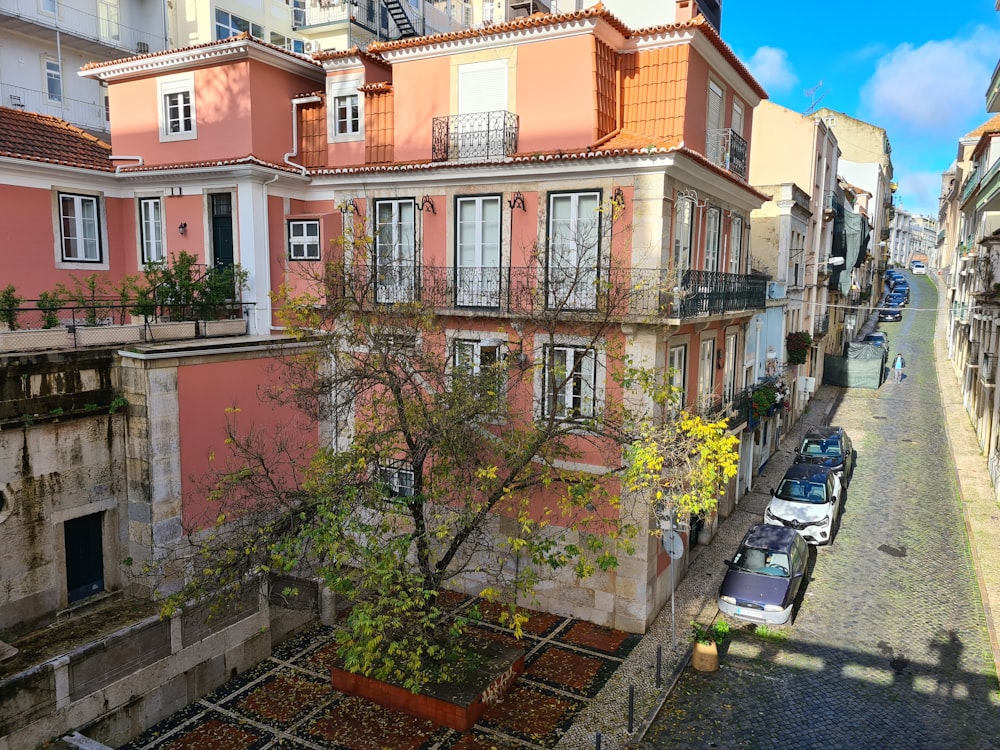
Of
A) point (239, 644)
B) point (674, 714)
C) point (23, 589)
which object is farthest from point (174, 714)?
point (674, 714)

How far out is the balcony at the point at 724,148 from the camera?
17391mm

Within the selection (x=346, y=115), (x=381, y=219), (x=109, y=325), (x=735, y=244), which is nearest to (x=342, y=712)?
(x=109, y=325)

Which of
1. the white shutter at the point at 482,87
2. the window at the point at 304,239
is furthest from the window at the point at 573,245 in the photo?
the window at the point at 304,239

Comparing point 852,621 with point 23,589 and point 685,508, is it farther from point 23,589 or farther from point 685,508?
point 23,589

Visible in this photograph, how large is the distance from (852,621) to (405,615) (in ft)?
35.3

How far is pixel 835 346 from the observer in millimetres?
47562

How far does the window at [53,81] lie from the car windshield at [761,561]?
3235cm

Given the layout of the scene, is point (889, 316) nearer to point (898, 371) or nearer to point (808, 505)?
point (898, 371)

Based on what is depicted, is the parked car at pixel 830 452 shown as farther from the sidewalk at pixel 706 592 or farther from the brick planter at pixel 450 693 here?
the brick planter at pixel 450 693

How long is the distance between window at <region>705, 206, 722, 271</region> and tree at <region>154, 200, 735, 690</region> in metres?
3.93

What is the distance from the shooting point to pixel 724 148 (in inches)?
701

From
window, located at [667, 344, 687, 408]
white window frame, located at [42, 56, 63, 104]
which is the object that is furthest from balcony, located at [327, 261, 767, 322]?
white window frame, located at [42, 56, 63, 104]

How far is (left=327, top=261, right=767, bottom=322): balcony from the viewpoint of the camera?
14422 millimetres

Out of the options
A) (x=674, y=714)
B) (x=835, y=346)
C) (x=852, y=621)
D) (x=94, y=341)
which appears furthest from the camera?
(x=835, y=346)
